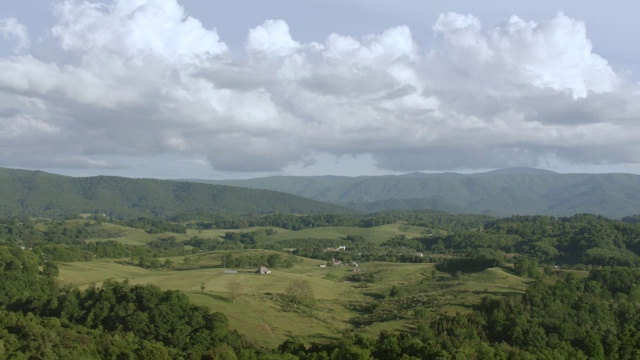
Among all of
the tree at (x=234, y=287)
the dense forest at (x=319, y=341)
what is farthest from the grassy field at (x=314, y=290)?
the dense forest at (x=319, y=341)

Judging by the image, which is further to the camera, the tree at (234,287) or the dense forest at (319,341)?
the tree at (234,287)

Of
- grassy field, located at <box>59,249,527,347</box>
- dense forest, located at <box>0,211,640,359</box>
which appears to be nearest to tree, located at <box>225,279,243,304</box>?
grassy field, located at <box>59,249,527,347</box>

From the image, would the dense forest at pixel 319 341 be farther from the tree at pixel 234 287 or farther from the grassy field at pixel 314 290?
the tree at pixel 234 287

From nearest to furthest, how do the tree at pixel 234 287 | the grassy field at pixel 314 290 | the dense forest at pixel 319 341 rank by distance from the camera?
the dense forest at pixel 319 341 → the grassy field at pixel 314 290 → the tree at pixel 234 287

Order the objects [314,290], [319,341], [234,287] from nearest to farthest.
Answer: [319,341], [234,287], [314,290]

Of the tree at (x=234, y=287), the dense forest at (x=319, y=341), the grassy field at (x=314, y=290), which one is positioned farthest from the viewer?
the tree at (x=234, y=287)

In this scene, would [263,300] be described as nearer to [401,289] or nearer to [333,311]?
[333,311]

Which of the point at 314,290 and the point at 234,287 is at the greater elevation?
the point at 234,287

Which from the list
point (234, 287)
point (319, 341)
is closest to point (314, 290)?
point (234, 287)

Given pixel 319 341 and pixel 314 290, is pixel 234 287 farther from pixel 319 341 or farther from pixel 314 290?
pixel 319 341
